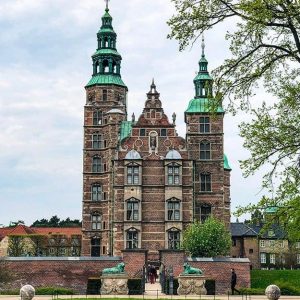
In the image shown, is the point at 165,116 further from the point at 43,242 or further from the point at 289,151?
the point at 289,151

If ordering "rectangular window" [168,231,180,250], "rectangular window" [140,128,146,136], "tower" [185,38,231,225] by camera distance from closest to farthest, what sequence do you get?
"rectangular window" [168,231,180,250] → "rectangular window" [140,128,146,136] → "tower" [185,38,231,225]

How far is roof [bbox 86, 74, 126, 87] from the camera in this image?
59.2 m

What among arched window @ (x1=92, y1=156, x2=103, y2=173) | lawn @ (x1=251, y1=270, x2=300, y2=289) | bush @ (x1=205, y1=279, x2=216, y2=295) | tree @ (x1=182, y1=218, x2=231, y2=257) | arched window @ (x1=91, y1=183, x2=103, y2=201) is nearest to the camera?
bush @ (x1=205, y1=279, x2=216, y2=295)

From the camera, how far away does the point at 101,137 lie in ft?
189

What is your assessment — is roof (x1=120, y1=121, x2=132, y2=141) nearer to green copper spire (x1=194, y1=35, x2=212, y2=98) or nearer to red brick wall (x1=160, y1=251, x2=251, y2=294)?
green copper spire (x1=194, y1=35, x2=212, y2=98)

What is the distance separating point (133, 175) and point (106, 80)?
10508mm

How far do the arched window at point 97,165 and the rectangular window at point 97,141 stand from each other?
100 centimetres

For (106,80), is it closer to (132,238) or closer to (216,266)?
(132,238)

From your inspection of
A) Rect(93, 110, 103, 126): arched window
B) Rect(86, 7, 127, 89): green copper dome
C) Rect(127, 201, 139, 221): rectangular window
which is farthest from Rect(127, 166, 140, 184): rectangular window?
Rect(86, 7, 127, 89): green copper dome

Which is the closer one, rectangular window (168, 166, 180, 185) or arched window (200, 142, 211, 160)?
rectangular window (168, 166, 180, 185)

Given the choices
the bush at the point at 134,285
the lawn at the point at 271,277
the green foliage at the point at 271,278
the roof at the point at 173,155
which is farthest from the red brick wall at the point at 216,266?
the roof at the point at 173,155

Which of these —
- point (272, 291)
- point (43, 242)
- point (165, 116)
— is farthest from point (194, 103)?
point (272, 291)

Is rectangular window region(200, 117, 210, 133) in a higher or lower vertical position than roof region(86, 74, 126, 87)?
lower

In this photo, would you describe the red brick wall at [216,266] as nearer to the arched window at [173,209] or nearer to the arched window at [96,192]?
the arched window at [173,209]
